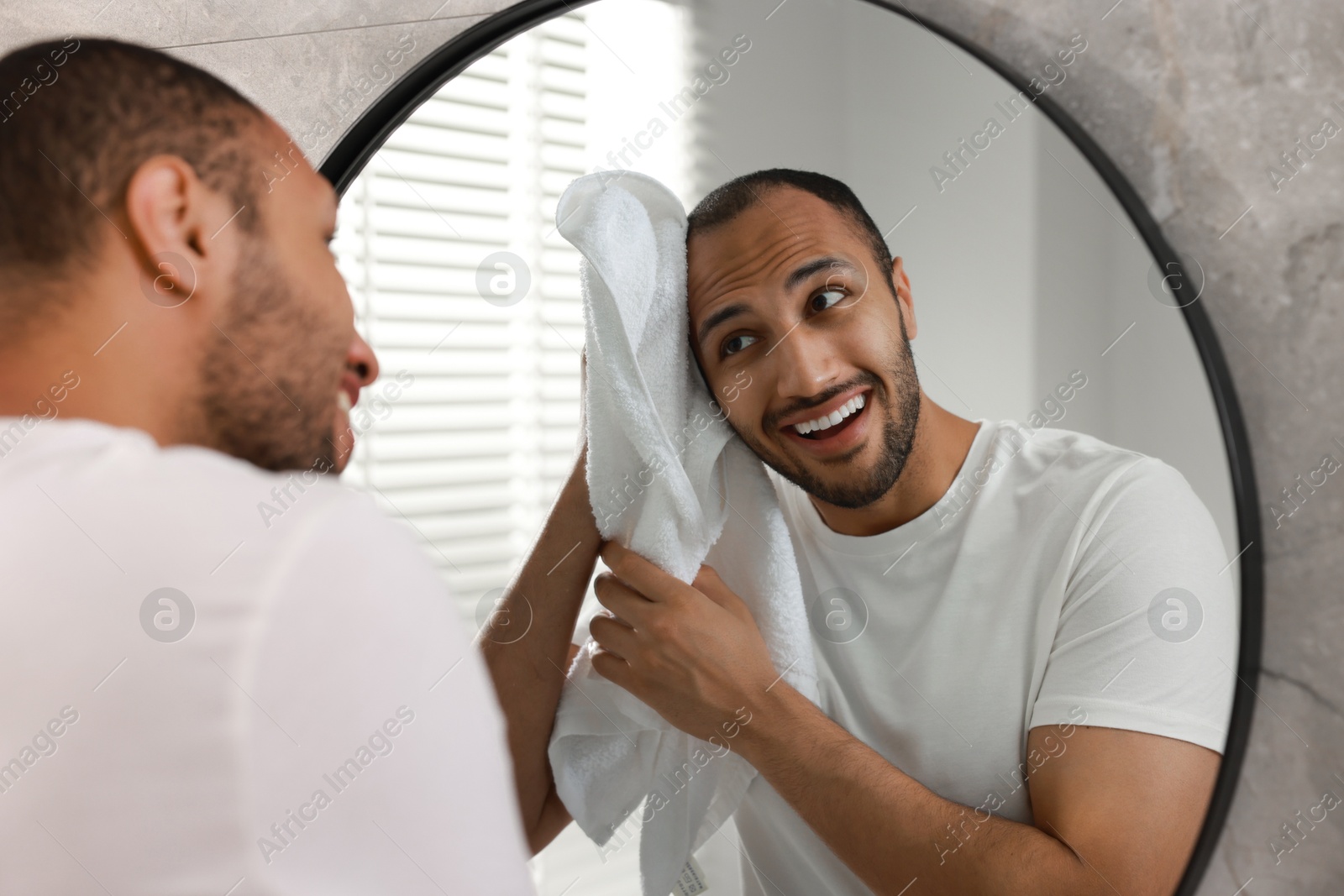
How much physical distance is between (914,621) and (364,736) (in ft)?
1.21

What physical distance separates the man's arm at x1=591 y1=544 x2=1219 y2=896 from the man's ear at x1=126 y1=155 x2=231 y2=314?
13.2 inches

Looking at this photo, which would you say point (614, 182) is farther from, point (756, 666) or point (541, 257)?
point (756, 666)

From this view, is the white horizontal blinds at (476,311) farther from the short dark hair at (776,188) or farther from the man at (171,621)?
the man at (171,621)

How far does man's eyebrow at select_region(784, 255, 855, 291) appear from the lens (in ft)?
1.90

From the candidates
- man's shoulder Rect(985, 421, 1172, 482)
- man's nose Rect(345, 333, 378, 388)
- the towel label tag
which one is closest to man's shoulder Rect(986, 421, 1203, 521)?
man's shoulder Rect(985, 421, 1172, 482)

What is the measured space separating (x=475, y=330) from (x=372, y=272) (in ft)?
0.36

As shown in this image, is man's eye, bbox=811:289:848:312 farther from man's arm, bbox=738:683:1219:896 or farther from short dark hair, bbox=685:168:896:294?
man's arm, bbox=738:683:1219:896

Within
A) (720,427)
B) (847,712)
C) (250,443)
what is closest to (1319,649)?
(847,712)

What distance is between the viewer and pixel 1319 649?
0.56 m

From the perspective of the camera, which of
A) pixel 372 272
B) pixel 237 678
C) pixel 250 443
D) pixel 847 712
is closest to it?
pixel 237 678

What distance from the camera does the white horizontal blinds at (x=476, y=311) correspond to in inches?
27.2

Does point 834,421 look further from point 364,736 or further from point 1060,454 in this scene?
point 364,736

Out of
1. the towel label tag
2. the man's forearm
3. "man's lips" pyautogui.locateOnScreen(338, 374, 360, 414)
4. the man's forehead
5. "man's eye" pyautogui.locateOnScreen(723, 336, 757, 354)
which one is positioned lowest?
the towel label tag

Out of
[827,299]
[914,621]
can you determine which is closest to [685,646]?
[914,621]
